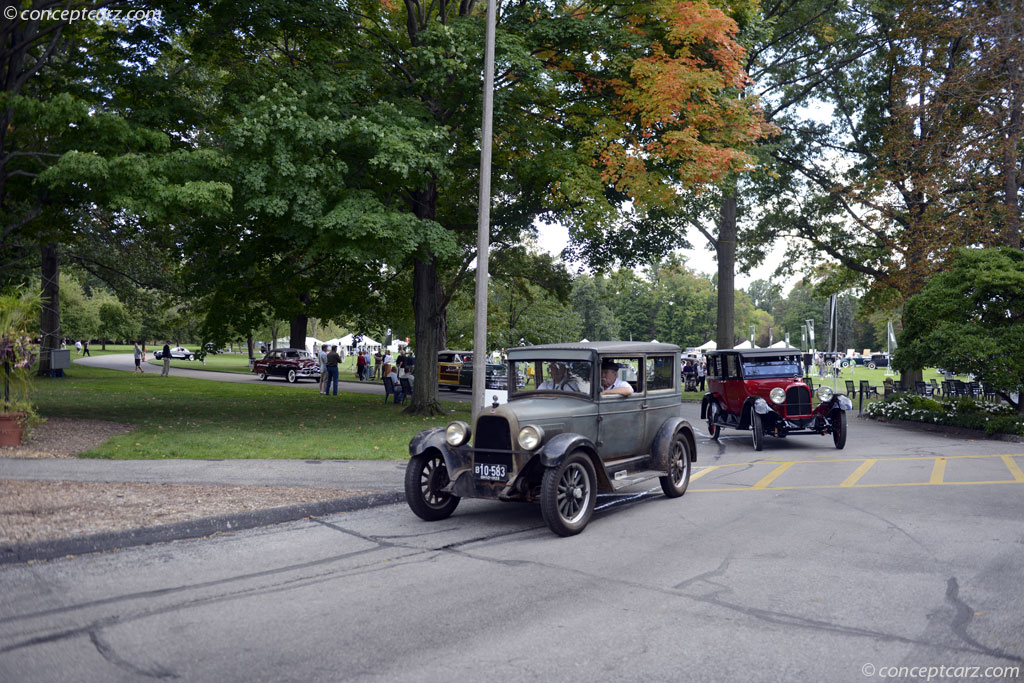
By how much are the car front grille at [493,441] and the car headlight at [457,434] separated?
23 cm

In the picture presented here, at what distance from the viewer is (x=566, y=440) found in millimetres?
7852

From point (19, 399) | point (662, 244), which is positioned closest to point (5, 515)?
point (19, 399)

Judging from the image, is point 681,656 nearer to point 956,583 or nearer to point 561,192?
point 956,583

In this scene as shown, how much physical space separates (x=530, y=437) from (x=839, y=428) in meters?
9.52

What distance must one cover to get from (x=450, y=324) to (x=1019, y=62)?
103ft

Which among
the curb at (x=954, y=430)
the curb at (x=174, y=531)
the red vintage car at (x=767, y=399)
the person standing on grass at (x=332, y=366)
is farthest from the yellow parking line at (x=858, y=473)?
the person standing on grass at (x=332, y=366)

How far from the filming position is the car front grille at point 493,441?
26.0 ft

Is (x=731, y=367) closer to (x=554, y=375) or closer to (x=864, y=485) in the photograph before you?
(x=864, y=485)

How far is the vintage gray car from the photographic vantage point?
7.85 m

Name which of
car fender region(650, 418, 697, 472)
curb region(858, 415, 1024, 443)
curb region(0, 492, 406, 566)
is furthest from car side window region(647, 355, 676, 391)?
curb region(858, 415, 1024, 443)

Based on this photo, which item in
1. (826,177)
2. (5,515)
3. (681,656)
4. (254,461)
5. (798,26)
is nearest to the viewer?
(681,656)

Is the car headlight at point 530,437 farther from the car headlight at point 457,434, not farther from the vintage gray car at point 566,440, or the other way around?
the car headlight at point 457,434

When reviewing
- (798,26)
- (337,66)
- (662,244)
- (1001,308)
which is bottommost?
(1001,308)

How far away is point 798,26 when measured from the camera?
90.4ft
